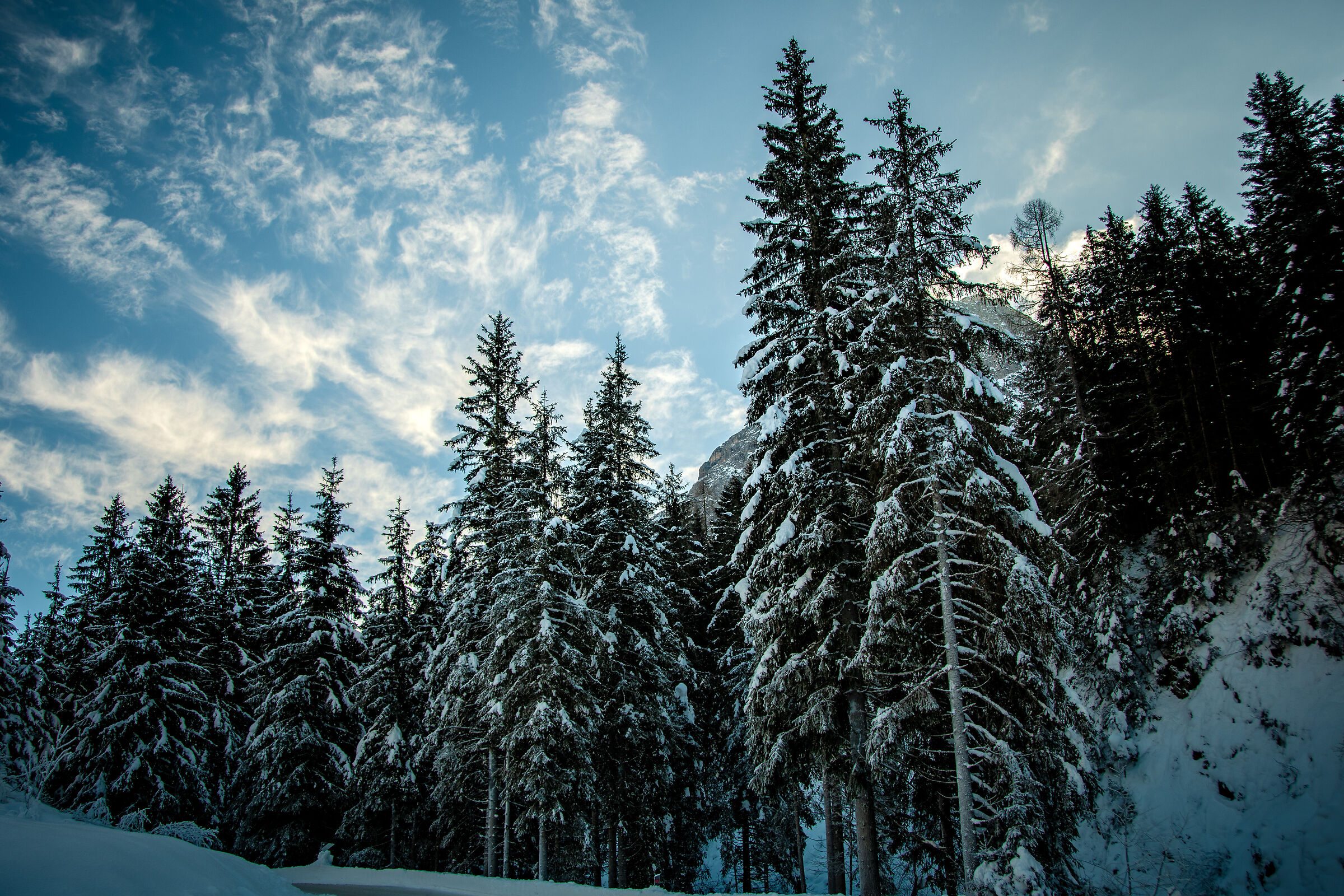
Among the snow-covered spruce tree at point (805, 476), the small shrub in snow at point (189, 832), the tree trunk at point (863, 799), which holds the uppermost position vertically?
the snow-covered spruce tree at point (805, 476)

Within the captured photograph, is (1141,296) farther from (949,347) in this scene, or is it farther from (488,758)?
(488,758)

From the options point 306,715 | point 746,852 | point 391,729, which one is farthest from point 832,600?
point 306,715

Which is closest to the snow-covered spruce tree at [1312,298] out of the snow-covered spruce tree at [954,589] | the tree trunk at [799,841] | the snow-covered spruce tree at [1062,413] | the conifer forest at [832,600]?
the conifer forest at [832,600]

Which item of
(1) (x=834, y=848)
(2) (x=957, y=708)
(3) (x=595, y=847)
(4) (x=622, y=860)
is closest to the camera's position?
(2) (x=957, y=708)

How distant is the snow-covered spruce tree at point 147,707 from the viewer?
1969 centimetres

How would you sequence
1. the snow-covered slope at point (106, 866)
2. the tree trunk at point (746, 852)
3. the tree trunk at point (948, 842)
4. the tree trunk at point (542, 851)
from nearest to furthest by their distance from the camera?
the snow-covered slope at point (106, 866)
the tree trunk at point (948, 842)
the tree trunk at point (542, 851)
the tree trunk at point (746, 852)

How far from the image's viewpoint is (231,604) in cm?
2859

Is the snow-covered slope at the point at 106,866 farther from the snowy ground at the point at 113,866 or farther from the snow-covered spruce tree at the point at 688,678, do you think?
the snow-covered spruce tree at the point at 688,678

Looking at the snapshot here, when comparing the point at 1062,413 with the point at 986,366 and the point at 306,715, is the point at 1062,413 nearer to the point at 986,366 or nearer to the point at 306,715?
the point at 986,366

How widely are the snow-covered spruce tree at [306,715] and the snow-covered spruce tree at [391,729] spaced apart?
777 mm

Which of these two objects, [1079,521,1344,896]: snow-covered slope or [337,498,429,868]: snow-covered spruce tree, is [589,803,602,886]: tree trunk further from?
[1079,521,1344,896]: snow-covered slope

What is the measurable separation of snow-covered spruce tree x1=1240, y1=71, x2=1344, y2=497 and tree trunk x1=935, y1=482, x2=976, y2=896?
14.4m

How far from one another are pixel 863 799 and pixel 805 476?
6734mm

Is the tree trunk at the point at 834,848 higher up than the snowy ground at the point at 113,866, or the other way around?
the snowy ground at the point at 113,866
